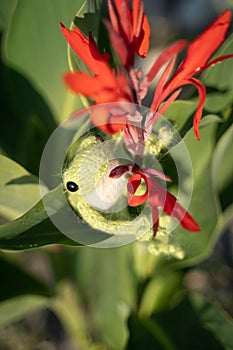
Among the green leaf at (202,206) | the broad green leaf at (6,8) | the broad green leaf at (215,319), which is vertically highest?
the broad green leaf at (6,8)

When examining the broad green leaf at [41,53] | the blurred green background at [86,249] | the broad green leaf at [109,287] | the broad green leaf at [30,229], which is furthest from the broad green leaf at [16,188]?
the broad green leaf at [109,287]

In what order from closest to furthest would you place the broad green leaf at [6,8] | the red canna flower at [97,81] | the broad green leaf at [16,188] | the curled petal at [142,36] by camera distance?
1. the red canna flower at [97,81]
2. the curled petal at [142,36]
3. the broad green leaf at [16,188]
4. the broad green leaf at [6,8]

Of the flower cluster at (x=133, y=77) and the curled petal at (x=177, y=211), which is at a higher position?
the flower cluster at (x=133, y=77)

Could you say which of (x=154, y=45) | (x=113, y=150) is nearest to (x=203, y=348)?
(x=113, y=150)

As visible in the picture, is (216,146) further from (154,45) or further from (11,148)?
(154,45)

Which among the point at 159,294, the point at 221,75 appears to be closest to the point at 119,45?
the point at 221,75

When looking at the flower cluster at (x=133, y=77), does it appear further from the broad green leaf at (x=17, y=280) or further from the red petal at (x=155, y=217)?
the broad green leaf at (x=17, y=280)

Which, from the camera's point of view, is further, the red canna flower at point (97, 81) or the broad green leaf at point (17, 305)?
the broad green leaf at point (17, 305)

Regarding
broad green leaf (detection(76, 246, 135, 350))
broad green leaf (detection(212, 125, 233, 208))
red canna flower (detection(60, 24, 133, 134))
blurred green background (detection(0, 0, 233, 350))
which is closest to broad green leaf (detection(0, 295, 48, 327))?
blurred green background (detection(0, 0, 233, 350))
